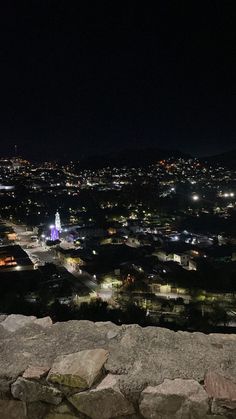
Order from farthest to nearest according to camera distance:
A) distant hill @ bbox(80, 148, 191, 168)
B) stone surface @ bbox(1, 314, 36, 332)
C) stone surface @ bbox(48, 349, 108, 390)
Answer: distant hill @ bbox(80, 148, 191, 168) < stone surface @ bbox(1, 314, 36, 332) < stone surface @ bbox(48, 349, 108, 390)

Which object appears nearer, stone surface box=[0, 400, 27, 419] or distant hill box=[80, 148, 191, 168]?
stone surface box=[0, 400, 27, 419]

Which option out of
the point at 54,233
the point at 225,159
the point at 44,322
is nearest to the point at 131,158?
the point at 225,159

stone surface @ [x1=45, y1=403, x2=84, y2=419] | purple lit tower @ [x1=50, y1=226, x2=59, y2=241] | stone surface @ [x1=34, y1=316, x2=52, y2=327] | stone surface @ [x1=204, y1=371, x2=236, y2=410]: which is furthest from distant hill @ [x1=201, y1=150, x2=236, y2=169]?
stone surface @ [x1=45, y1=403, x2=84, y2=419]

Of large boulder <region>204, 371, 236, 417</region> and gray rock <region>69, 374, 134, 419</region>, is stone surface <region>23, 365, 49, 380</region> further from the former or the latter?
large boulder <region>204, 371, 236, 417</region>

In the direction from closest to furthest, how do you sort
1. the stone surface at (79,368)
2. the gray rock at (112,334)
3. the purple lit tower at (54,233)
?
the stone surface at (79,368)
the gray rock at (112,334)
the purple lit tower at (54,233)

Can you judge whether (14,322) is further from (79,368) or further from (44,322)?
(79,368)

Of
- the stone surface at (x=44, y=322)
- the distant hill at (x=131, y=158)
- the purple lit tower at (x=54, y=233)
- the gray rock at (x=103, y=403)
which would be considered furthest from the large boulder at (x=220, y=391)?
the distant hill at (x=131, y=158)

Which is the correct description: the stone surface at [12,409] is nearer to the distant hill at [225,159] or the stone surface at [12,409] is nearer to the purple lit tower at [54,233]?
the purple lit tower at [54,233]
